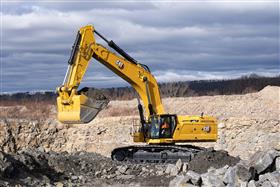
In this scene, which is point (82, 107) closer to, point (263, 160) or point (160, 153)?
point (160, 153)

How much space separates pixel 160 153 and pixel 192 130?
124 centimetres

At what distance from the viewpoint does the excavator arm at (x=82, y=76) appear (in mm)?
15734

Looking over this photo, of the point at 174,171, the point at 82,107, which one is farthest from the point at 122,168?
the point at 82,107

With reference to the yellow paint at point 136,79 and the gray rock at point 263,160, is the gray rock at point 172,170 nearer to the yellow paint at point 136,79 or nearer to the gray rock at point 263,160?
the yellow paint at point 136,79

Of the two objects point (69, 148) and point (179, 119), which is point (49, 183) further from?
point (69, 148)

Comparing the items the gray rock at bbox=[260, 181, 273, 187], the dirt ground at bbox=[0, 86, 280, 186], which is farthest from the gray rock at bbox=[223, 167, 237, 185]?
the dirt ground at bbox=[0, 86, 280, 186]

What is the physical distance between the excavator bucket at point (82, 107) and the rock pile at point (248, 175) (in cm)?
412

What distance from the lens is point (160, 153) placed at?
58.5 ft

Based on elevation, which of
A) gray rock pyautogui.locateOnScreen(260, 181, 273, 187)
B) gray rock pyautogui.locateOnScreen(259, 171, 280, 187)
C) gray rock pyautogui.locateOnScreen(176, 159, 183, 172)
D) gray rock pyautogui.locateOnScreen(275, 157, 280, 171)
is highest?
gray rock pyautogui.locateOnScreen(275, 157, 280, 171)

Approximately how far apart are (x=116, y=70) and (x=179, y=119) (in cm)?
244

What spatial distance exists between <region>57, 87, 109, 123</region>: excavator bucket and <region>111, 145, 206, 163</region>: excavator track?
8.49 feet

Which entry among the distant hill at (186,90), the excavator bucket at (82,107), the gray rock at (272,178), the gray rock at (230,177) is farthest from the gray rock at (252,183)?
the distant hill at (186,90)

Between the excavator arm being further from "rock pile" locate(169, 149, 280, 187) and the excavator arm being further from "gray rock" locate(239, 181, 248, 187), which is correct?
"gray rock" locate(239, 181, 248, 187)

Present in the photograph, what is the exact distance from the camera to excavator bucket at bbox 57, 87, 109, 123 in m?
15.6
